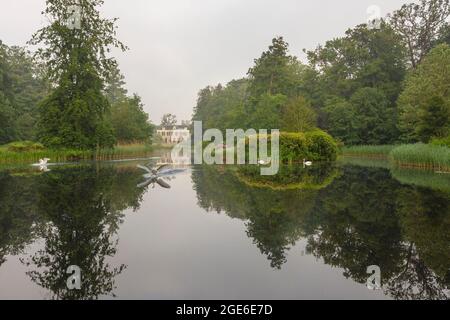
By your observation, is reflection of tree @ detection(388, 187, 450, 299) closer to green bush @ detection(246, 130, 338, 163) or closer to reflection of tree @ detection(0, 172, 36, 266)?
reflection of tree @ detection(0, 172, 36, 266)

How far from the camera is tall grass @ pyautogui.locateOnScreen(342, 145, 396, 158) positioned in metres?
45.3

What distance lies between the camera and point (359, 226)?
9.27 metres

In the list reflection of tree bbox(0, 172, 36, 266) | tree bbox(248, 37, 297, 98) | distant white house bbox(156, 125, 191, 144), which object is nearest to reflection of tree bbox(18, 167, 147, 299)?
reflection of tree bbox(0, 172, 36, 266)

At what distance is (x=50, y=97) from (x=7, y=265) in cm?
3586

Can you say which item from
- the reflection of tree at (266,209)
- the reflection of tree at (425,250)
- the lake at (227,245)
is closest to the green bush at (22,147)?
the lake at (227,245)

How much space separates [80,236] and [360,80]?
5575cm

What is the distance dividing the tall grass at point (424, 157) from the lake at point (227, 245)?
36.3ft

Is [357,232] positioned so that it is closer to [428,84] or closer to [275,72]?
[428,84]

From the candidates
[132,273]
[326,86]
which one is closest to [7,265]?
[132,273]

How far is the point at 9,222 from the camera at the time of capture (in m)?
10.0

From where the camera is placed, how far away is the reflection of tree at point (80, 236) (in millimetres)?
5680
